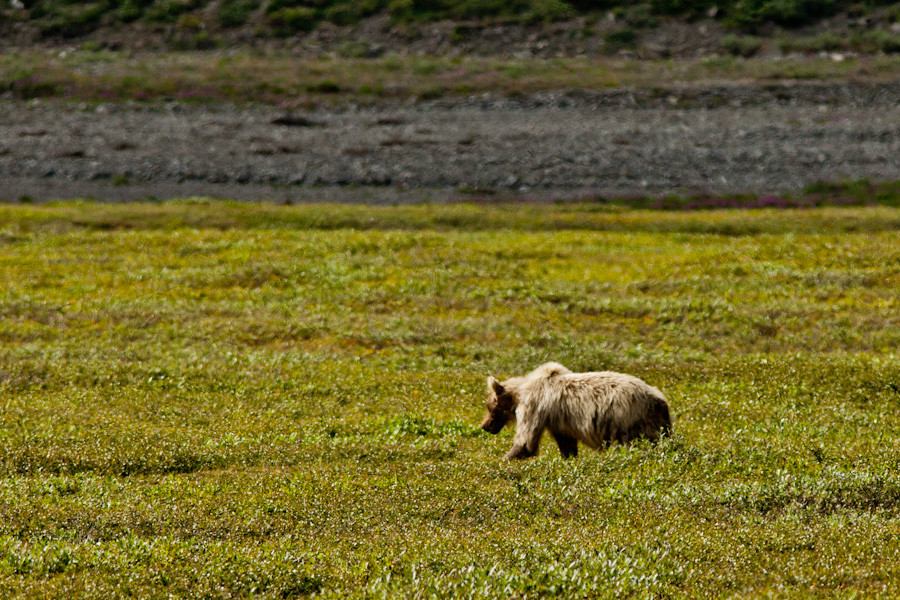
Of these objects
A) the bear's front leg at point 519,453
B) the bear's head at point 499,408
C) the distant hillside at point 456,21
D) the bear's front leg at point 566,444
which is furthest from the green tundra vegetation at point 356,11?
the bear's front leg at point 519,453

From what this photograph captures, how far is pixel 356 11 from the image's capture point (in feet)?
303

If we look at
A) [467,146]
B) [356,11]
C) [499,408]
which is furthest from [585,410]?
[356,11]

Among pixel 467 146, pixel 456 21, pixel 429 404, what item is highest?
pixel 456 21

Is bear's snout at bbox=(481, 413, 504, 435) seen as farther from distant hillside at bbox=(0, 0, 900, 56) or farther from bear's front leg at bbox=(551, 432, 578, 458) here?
distant hillside at bbox=(0, 0, 900, 56)

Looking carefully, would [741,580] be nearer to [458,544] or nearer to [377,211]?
[458,544]

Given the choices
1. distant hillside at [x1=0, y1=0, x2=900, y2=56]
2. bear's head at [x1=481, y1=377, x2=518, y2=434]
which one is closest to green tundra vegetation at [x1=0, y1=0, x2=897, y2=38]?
distant hillside at [x1=0, y1=0, x2=900, y2=56]

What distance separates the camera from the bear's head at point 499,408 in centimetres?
1675

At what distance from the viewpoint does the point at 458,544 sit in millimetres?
10977

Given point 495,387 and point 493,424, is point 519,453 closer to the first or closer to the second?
point 493,424

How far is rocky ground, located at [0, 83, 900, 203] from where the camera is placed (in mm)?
58781

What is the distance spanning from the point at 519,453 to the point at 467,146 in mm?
50637

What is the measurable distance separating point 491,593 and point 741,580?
2711 mm

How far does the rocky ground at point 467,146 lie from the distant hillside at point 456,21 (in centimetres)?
1456

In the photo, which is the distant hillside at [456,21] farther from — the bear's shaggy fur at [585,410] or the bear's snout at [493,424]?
the bear's shaggy fur at [585,410]
